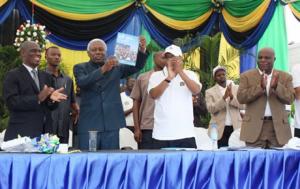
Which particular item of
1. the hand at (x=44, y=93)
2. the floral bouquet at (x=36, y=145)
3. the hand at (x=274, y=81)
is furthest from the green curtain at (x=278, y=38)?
the floral bouquet at (x=36, y=145)

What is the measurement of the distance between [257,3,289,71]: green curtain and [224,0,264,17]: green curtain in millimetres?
407

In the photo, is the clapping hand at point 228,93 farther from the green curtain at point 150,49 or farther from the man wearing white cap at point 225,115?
the green curtain at point 150,49

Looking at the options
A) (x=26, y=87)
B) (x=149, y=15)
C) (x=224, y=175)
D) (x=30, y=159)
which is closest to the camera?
(x=30, y=159)

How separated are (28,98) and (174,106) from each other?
1133 millimetres

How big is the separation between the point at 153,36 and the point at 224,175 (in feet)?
20.9

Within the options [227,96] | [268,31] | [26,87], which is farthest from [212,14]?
[26,87]

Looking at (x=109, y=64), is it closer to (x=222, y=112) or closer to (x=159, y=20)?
(x=222, y=112)

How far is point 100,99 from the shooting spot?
4645mm

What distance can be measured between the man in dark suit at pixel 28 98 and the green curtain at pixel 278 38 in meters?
5.85

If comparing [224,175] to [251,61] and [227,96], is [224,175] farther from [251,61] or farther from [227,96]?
[251,61]

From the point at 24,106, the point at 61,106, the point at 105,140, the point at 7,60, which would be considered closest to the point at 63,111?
the point at 61,106

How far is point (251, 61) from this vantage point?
382 inches

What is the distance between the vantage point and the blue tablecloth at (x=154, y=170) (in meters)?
3.22

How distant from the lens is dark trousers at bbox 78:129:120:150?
14.9ft
